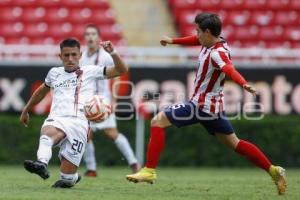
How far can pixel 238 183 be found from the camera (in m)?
11.6

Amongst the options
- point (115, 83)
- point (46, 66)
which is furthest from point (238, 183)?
point (46, 66)

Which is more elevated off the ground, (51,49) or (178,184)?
(51,49)

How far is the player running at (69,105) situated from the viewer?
9.57 metres

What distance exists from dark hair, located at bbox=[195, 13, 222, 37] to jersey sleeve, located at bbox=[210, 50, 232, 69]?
0.27 metres

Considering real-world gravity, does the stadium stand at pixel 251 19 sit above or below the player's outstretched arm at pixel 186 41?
above

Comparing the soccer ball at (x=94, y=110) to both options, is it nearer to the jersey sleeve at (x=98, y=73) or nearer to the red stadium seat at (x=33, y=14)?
the jersey sleeve at (x=98, y=73)

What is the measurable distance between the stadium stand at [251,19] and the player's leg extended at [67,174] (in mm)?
11138

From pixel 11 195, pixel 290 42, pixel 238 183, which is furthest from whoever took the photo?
pixel 290 42

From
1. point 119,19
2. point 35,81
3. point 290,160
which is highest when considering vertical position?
point 119,19

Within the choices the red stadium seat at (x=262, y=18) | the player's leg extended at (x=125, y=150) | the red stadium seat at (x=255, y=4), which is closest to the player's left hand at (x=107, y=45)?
the player's leg extended at (x=125, y=150)

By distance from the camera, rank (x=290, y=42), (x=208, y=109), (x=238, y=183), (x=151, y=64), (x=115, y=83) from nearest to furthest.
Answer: (x=208, y=109)
(x=238, y=183)
(x=115, y=83)
(x=151, y=64)
(x=290, y=42)

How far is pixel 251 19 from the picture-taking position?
21.4 m

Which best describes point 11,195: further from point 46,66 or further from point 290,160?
point 290,160

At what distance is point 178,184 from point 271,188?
4.13ft
